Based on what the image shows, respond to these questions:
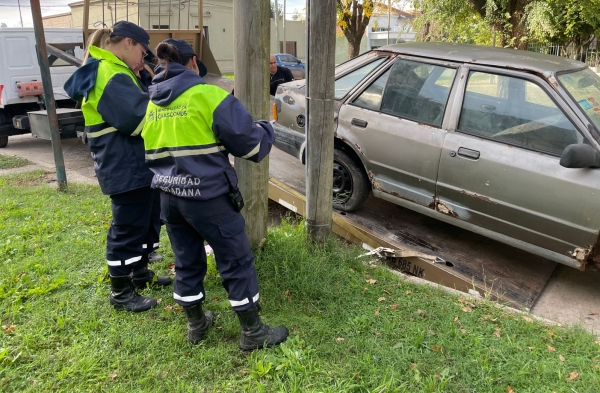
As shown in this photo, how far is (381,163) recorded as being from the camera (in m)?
4.41

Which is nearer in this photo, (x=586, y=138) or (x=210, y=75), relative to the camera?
(x=586, y=138)

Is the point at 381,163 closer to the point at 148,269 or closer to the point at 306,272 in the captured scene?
the point at 306,272

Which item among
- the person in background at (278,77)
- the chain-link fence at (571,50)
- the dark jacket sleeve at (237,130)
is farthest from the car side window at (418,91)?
the chain-link fence at (571,50)

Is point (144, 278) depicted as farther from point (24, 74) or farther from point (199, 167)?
point (24, 74)

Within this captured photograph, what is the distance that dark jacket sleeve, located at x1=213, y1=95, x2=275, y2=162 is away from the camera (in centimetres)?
244

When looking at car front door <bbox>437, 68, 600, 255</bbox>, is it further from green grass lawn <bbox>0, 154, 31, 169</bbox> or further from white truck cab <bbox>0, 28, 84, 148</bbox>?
green grass lawn <bbox>0, 154, 31, 169</bbox>

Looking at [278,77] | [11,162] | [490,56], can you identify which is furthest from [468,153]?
[11,162]

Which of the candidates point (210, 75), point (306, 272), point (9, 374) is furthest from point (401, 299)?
point (210, 75)

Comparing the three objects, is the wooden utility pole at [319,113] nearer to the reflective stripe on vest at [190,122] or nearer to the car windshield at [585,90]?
the reflective stripe on vest at [190,122]

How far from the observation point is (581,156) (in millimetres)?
3260

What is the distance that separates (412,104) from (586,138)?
1408 millimetres

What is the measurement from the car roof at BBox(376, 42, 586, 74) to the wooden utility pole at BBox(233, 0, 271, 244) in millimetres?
1661

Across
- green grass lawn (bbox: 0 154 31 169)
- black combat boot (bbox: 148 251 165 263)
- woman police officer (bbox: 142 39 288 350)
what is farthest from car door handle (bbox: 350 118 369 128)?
green grass lawn (bbox: 0 154 31 169)

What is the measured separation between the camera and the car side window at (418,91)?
4113 millimetres
